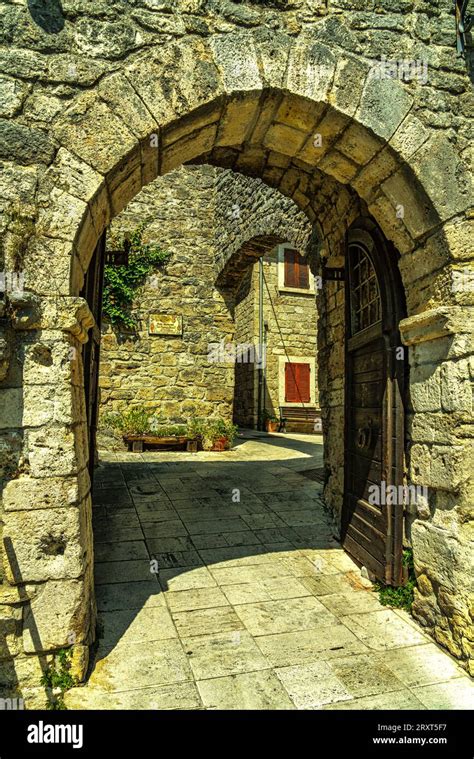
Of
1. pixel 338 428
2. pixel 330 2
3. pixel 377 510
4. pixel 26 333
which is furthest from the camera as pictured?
pixel 338 428

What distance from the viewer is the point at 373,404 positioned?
3.68 meters

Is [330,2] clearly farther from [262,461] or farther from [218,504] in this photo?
[262,461]

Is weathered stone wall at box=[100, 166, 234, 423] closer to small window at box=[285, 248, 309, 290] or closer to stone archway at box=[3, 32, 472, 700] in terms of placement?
small window at box=[285, 248, 309, 290]

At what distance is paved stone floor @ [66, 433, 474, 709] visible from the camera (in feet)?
7.75

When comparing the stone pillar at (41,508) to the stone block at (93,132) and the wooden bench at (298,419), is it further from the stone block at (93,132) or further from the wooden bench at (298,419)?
the wooden bench at (298,419)

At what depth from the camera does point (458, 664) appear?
2627 millimetres

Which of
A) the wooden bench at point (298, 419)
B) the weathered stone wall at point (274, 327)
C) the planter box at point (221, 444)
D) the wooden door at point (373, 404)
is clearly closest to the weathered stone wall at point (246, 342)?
the weathered stone wall at point (274, 327)

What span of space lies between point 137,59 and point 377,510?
10.4 ft

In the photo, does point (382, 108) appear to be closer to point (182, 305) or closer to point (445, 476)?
point (445, 476)

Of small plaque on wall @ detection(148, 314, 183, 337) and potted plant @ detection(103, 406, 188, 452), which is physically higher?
small plaque on wall @ detection(148, 314, 183, 337)

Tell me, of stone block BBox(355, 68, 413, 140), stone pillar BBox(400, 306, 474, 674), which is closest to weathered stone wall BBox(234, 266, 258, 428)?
stone block BBox(355, 68, 413, 140)

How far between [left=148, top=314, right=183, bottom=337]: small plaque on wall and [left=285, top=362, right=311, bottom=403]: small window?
4817 mm

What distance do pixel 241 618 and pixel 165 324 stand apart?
245 inches

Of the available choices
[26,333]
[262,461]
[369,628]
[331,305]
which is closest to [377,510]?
[369,628]
